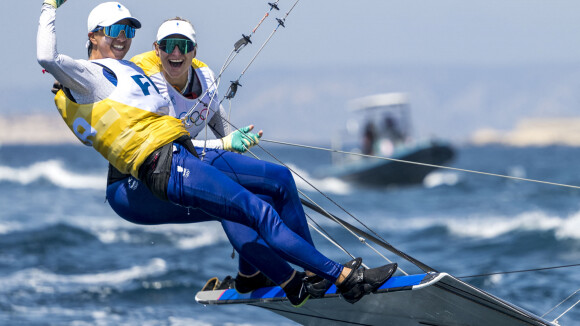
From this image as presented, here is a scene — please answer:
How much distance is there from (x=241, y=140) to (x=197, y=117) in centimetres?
27

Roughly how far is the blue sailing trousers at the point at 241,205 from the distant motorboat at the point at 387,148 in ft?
77.1

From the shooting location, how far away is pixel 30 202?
24.4 metres

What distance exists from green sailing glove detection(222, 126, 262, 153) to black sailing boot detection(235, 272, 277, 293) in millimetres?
795

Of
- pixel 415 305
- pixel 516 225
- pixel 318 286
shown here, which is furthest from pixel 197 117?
pixel 516 225

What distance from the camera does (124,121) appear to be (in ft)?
13.9

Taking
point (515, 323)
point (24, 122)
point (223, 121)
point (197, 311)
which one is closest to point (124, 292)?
point (197, 311)

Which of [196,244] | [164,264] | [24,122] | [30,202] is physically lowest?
[164,264]

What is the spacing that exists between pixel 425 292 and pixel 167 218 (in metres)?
1.41

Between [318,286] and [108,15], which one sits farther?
[318,286]

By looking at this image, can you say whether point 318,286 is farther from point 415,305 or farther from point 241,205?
point 241,205

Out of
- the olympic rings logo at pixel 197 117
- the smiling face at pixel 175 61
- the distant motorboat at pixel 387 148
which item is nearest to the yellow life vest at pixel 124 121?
the smiling face at pixel 175 61

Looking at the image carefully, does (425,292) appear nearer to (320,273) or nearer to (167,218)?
(320,273)

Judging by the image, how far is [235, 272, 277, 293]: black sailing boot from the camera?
515 cm

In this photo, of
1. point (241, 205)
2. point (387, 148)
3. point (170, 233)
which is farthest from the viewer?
point (387, 148)
